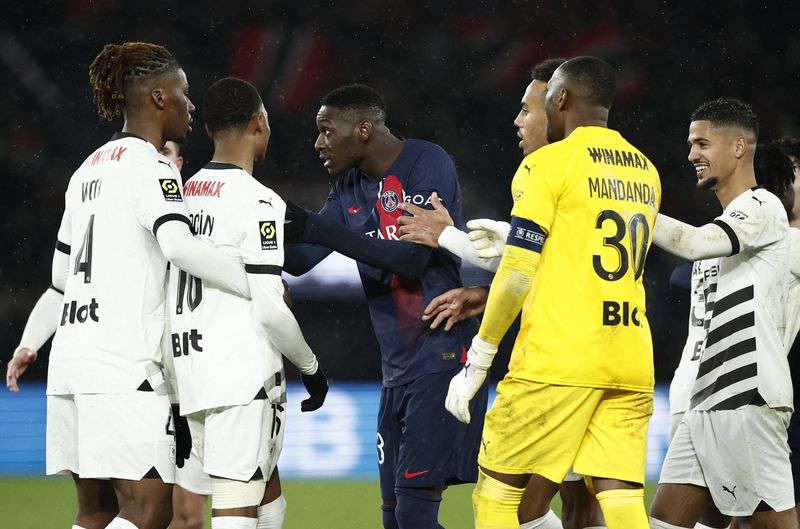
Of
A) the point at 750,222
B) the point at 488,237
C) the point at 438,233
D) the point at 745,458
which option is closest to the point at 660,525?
the point at 745,458

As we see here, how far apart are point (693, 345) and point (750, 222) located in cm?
78

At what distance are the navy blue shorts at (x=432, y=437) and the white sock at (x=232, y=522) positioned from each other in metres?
0.76

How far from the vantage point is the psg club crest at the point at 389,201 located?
4316 mm

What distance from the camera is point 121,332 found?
3439 mm

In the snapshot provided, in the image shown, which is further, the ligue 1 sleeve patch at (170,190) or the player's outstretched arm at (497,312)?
the ligue 1 sleeve patch at (170,190)

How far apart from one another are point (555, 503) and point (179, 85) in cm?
399

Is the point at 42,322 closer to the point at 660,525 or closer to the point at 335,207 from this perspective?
the point at 335,207

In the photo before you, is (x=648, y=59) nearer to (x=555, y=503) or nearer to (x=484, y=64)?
(x=484, y=64)

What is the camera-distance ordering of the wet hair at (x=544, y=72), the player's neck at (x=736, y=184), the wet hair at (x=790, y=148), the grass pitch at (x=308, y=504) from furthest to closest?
the grass pitch at (x=308, y=504) → the wet hair at (x=790, y=148) → the wet hair at (x=544, y=72) → the player's neck at (x=736, y=184)

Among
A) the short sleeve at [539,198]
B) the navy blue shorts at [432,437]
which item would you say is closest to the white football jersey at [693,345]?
the navy blue shorts at [432,437]

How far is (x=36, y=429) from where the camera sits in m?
8.25

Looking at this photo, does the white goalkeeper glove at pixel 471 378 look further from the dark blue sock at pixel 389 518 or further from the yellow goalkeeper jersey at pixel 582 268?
the dark blue sock at pixel 389 518

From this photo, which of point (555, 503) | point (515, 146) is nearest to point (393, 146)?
point (555, 503)

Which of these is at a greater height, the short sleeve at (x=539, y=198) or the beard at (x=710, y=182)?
the beard at (x=710, y=182)
